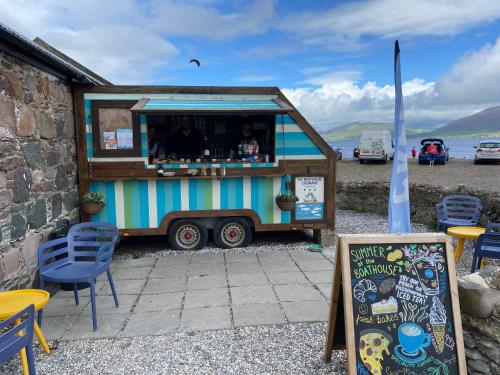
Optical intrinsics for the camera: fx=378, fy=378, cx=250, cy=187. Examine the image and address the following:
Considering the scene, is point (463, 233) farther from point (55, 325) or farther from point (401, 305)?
Answer: point (55, 325)

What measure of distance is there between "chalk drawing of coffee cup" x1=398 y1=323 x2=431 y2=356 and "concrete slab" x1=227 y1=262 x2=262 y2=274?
9.36ft

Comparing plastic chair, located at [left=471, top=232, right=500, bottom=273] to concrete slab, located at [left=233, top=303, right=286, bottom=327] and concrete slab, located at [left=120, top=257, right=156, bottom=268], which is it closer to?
concrete slab, located at [left=233, top=303, right=286, bottom=327]

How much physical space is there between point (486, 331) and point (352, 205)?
801 centimetres

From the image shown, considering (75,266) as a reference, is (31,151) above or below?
above

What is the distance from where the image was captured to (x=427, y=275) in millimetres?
2615

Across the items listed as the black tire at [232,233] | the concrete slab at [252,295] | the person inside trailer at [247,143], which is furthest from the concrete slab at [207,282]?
the person inside trailer at [247,143]

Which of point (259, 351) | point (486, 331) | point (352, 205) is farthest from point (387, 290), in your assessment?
point (352, 205)

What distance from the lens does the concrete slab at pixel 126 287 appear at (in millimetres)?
4531

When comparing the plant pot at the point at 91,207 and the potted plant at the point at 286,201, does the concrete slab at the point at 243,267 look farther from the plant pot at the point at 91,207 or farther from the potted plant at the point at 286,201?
the plant pot at the point at 91,207

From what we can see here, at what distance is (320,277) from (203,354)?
7.28ft

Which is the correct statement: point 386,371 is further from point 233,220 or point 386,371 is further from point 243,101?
point 243,101

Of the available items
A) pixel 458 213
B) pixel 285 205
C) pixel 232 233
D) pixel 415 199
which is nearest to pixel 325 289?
pixel 285 205

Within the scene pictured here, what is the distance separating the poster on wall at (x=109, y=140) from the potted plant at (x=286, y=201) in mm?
2727

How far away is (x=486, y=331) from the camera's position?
2568 mm
